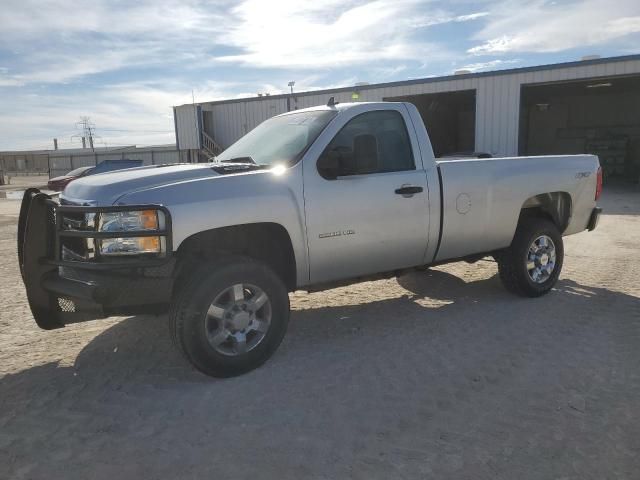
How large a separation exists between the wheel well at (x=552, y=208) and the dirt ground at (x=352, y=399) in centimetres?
101

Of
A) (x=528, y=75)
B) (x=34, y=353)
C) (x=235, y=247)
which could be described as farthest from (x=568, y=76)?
(x=34, y=353)

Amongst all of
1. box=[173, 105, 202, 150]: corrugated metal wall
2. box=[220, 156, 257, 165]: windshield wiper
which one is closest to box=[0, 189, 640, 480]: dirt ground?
box=[220, 156, 257, 165]: windshield wiper

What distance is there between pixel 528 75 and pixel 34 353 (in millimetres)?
19037

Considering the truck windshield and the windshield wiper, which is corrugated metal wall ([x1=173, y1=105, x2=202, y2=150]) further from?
the windshield wiper

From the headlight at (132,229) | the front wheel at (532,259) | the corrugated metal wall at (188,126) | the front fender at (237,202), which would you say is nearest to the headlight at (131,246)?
the headlight at (132,229)

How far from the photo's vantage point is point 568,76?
18.2 metres

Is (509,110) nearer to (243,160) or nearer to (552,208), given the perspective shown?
(552,208)

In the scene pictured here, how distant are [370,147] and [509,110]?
1701cm

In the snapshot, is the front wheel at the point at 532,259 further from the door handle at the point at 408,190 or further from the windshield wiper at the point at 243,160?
the windshield wiper at the point at 243,160

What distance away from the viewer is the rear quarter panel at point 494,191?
15.8ft

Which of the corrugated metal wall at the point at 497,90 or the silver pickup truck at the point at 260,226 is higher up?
the corrugated metal wall at the point at 497,90

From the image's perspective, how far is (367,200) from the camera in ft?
13.8

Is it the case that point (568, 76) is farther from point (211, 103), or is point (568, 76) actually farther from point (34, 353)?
point (34, 353)

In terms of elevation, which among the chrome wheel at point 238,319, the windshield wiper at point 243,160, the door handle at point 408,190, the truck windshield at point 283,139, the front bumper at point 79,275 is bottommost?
the chrome wheel at point 238,319
